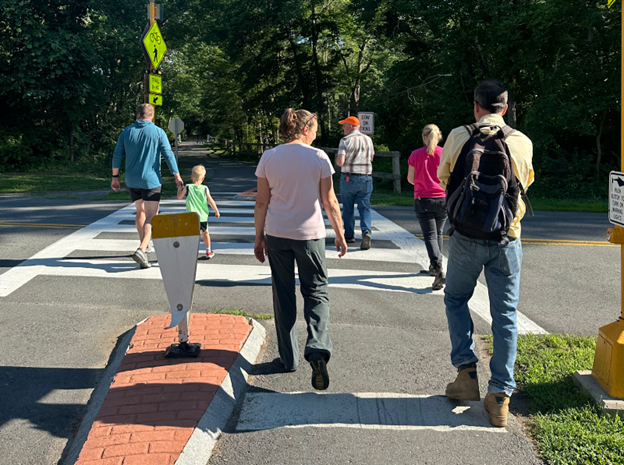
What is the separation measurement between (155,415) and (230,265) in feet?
14.6

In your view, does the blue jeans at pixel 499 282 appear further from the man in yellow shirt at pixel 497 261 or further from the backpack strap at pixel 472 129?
the backpack strap at pixel 472 129

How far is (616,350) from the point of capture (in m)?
3.70

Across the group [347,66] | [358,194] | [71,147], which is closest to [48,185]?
Answer: [71,147]

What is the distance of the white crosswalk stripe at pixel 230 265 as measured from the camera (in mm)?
6949

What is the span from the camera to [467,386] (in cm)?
384

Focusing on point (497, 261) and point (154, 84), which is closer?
point (497, 261)

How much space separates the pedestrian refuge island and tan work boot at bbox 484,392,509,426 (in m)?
2.19

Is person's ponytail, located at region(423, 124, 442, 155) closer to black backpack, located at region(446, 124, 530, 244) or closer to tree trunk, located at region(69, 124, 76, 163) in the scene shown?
black backpack, located at region(446, 124, 530, 244)

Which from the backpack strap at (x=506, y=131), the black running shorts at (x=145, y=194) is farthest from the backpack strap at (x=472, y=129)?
the black running shorts at (x=145, y=194)

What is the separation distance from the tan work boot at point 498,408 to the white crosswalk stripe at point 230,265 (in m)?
2.01

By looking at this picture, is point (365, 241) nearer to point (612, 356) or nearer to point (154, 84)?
point (154, 84)

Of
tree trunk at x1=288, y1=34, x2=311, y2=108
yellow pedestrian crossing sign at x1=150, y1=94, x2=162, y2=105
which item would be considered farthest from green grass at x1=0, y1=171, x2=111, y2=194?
tree trunk at x1=288, y1=34, x2=311, y2=108

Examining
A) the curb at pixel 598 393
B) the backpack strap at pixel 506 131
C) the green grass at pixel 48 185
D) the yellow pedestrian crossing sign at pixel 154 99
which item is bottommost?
the curb at pixel 598 393

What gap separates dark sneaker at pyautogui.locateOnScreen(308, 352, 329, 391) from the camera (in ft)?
13.2
